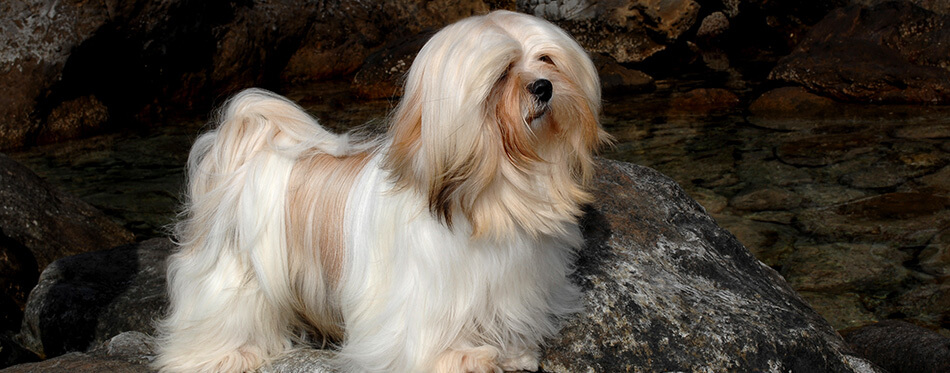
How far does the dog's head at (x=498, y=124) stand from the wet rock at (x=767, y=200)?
483 cm

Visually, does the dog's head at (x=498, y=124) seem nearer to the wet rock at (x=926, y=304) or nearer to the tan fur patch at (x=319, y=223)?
the tan fur patch at (x=319, y=223)

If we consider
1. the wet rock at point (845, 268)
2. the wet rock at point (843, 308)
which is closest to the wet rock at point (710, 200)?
the wet rock at point (845, 268)

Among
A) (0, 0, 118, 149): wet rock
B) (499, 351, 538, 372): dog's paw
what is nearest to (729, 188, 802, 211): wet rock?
(499, 351, 538, 372): dog's paw

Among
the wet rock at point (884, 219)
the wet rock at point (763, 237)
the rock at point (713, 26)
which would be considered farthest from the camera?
the rock at point (713, 26)

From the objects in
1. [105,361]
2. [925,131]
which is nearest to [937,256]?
[925,131]

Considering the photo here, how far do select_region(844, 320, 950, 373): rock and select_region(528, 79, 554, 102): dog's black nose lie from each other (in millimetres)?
2794

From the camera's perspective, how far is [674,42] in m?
13.1

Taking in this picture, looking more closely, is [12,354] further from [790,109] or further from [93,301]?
[790,109]

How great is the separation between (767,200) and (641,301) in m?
4.43

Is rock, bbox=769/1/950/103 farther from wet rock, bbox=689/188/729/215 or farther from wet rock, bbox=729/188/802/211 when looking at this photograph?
wet rock, bbox=689/188/729/215

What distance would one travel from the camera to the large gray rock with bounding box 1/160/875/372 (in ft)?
10.3

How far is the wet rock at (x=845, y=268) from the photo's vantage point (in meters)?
5.72

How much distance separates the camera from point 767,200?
23.8ft

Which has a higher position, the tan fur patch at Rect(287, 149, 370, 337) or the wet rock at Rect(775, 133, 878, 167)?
the tan fur patch at Rect(287, 149, 370, 337)
